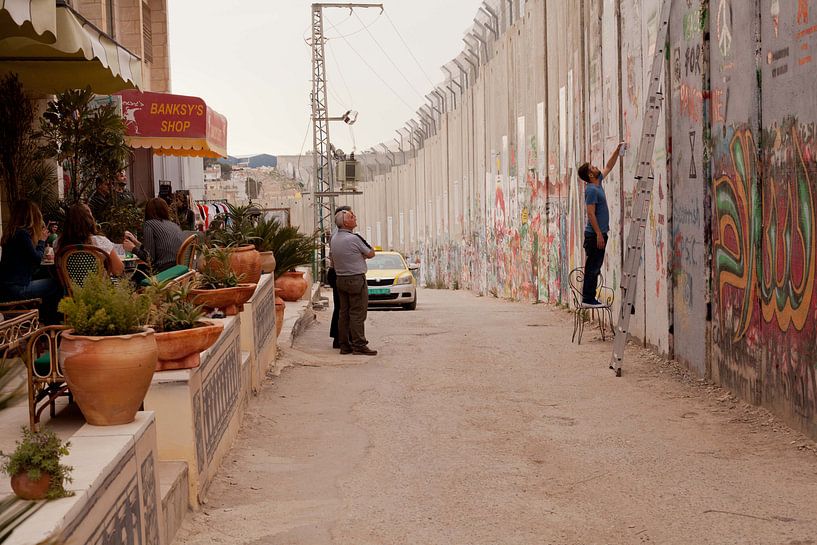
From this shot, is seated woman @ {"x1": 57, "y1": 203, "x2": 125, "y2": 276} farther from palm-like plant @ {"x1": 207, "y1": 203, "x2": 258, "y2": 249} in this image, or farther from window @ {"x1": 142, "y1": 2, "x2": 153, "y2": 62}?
window @ {"x1": 142, "y1": 2, "x2": 153, "y2": 62}

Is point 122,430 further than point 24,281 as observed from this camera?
No

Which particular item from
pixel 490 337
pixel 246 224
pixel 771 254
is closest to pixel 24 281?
pixel 246 224

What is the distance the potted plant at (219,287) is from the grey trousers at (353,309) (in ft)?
12.0

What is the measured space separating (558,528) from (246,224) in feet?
20.9

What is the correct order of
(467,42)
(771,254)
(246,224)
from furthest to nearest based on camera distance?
(467,42)
(246,224)
(771,254)

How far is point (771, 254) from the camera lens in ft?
23.2

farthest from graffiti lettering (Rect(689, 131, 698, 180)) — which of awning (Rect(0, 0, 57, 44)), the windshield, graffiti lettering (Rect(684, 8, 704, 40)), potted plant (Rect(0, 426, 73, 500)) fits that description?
the windshield

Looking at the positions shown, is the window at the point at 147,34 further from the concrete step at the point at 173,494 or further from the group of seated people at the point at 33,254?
the concrete step at the point at 173,494

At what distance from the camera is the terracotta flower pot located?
118 inches

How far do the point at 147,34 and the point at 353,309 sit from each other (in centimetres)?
1327

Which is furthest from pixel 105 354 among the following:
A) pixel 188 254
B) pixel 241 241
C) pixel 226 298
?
pixel 241 241

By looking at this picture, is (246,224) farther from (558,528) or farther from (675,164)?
(558,528)


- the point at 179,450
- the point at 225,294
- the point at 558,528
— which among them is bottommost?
the point at 558,528

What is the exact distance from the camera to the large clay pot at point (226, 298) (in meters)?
7.11
